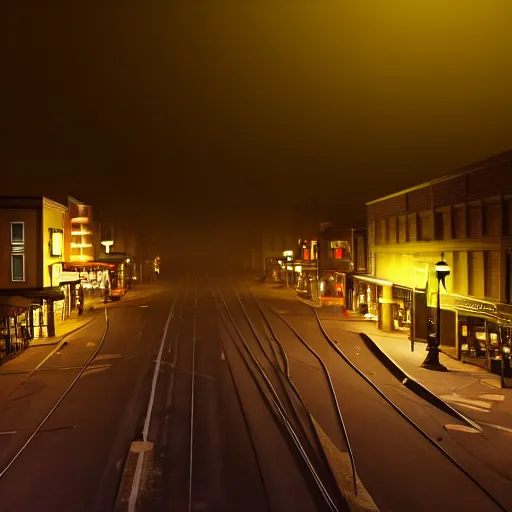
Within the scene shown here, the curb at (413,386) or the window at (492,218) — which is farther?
the window at (492,218)

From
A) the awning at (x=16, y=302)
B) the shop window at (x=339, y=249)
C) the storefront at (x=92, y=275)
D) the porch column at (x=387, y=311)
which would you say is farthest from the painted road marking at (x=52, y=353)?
the shop window at (x=339, y=249)

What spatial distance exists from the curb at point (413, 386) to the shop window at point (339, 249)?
22.3m

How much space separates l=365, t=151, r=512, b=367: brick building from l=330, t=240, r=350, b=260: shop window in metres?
16.2

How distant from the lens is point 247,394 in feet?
53.9

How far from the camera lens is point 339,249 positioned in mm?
46188

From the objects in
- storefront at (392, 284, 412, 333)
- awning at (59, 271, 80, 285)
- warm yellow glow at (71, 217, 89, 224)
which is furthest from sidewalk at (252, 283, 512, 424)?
warm yellow glow at (71, 217, 89, 224)

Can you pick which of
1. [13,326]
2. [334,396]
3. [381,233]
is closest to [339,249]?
[381,233]

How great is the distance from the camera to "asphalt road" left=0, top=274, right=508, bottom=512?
374 inches

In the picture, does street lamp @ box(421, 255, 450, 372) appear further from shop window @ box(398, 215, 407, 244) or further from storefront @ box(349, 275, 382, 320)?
storefront @ box(349, 275, 382, 320)

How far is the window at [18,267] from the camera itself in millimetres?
28344

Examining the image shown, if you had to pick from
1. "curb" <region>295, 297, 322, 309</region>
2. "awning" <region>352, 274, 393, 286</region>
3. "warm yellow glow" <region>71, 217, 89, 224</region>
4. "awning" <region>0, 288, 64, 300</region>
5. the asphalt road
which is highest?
"warm yellow glow" <region>71, 217, 89, 224</region>

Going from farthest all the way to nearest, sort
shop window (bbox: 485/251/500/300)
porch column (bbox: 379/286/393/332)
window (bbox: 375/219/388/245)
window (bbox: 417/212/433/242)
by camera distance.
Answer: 1. window (bbox: 375/219/388/245)
2. porch column (bbox: 379/286/393/332)
3. window (bbox: 417/212/433/242)
4. shop window (bbox: 485/251/500/300)

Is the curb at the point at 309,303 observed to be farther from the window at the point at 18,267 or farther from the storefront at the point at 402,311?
the window at the point at 18,267

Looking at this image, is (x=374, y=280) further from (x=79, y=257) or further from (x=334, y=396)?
(x=79, y=257)
